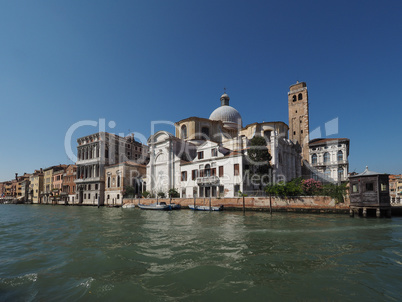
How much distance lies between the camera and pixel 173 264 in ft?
23.2

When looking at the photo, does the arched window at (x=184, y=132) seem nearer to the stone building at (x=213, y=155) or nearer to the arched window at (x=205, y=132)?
the stone building at (x=213, y=155)

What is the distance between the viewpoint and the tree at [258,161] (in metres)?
30.0

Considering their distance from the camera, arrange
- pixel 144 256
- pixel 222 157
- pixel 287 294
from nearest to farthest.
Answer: pixel 287 294 → pixel 144 256 → pixel 222 157

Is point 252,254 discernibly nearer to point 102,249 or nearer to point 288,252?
point 288,252

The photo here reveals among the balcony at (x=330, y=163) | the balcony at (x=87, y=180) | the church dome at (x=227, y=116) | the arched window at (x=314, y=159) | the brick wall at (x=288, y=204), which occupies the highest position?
the church dome at (x=227, y=116)

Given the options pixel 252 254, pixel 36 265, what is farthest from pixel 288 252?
pixel 36 265

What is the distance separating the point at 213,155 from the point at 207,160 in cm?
106

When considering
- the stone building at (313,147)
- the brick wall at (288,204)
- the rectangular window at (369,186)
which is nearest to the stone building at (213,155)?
the brick wall at (288,204)

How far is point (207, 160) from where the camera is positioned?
1305 inches

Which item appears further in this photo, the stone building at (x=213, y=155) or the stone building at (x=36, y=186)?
the stone building at (x=36, y=186)

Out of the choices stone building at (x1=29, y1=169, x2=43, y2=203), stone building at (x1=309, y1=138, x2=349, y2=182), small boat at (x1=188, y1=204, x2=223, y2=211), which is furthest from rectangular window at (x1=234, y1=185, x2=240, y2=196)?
stone building at (x1=29, y1=169, x2=43, y2=203)

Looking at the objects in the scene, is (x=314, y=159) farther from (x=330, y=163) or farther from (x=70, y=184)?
(x=70, y=184)

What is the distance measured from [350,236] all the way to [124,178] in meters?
38.1

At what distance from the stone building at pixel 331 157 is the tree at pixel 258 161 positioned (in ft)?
61.3
